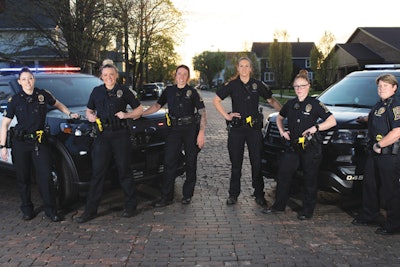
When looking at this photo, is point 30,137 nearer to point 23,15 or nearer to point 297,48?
point 23,15

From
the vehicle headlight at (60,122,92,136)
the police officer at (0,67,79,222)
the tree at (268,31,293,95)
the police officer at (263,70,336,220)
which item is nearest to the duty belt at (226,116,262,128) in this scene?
the police officer at (263,70,336,220)

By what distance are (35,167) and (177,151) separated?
67.1 inches

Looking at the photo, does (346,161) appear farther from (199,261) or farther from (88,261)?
(88,261)

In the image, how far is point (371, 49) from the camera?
152 feet

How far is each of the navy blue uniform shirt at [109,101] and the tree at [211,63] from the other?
111m

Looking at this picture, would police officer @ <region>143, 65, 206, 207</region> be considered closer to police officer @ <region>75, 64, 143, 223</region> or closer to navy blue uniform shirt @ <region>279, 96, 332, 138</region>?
police officer @ <region>75, 64, 143, 223</region>

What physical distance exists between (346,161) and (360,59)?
4172 cm

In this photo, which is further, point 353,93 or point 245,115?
point 353,93

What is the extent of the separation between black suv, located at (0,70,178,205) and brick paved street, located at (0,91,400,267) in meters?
0.44

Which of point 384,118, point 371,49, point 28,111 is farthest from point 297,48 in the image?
point 28,111

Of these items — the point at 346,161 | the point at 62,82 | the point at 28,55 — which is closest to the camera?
the point at 346,161

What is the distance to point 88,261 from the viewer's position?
3.86m

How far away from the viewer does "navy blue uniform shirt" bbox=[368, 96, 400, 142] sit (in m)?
4.28

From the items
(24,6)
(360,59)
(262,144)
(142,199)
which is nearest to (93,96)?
(142,199)
